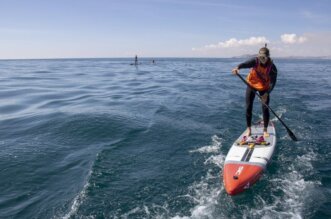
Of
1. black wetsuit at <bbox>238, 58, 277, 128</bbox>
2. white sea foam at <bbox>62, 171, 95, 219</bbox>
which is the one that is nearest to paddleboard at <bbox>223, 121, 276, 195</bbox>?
black wetsuit at <bbox>238, 58, 277, 128</bbox>

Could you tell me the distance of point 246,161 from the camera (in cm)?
1034

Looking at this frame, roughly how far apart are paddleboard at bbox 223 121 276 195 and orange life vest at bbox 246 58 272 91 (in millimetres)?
2095

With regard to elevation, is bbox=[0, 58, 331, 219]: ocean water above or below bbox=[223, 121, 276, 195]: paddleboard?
below

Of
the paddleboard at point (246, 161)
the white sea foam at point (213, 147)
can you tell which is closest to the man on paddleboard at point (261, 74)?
the paddleboard at point (246, 161)

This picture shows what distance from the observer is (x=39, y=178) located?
10.8 meters

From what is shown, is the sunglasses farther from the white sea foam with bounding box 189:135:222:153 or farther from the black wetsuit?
the white sea foam with bounding box 189:135:222:153

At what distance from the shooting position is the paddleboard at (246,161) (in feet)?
30.3

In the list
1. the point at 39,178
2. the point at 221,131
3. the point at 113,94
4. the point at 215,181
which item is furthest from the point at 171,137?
the point at 113,94

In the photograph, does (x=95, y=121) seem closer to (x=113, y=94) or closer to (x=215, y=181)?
(x=215, y=181)

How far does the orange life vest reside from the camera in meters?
11.8

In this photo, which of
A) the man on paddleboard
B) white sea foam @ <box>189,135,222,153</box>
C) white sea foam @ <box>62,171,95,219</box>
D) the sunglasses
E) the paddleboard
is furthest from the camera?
white sea foam @ <box>189,135,222,153</box>

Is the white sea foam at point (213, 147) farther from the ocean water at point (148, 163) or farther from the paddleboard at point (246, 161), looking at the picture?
the paddleboard at point (246, 161)

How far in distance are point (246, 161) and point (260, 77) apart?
3.66 m

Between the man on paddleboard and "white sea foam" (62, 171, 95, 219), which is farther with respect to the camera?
the man on paddleboard
